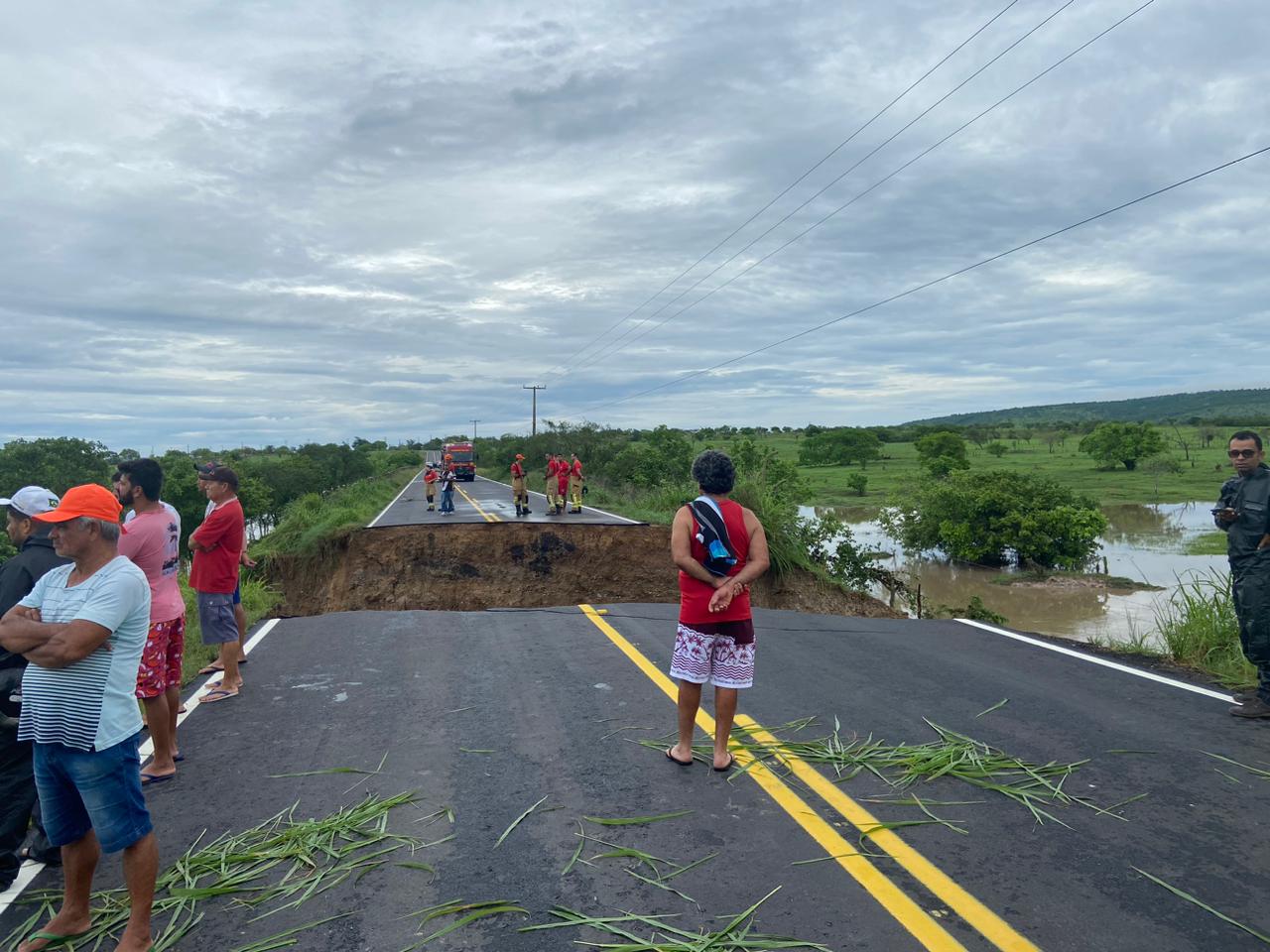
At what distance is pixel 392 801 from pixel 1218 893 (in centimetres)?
383

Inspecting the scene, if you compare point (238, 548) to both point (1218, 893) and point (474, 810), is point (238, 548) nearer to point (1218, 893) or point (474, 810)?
point (474, 810)

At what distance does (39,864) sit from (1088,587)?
30.5m

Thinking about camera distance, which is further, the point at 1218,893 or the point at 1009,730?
the point at 1009,730

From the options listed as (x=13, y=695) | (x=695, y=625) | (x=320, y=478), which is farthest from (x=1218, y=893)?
(x=320, y=478)

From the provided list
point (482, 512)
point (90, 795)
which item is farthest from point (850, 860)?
point (482, 512)

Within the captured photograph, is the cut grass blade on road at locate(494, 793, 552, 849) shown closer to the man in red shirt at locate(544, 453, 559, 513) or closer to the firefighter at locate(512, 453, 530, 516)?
the man in red shirt at locate(544, 453, 559, 513)

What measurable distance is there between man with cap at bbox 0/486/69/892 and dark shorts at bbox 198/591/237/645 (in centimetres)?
237

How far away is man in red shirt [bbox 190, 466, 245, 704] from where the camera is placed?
6.40 m

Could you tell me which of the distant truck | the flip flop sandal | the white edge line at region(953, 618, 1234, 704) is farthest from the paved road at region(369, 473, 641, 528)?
the distant truck

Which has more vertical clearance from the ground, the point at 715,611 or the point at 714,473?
the point at 714,473

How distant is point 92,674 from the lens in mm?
3291

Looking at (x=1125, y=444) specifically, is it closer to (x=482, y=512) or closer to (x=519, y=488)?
(x=482, y=512)

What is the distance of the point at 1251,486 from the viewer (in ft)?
20.2

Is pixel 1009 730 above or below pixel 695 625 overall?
below
